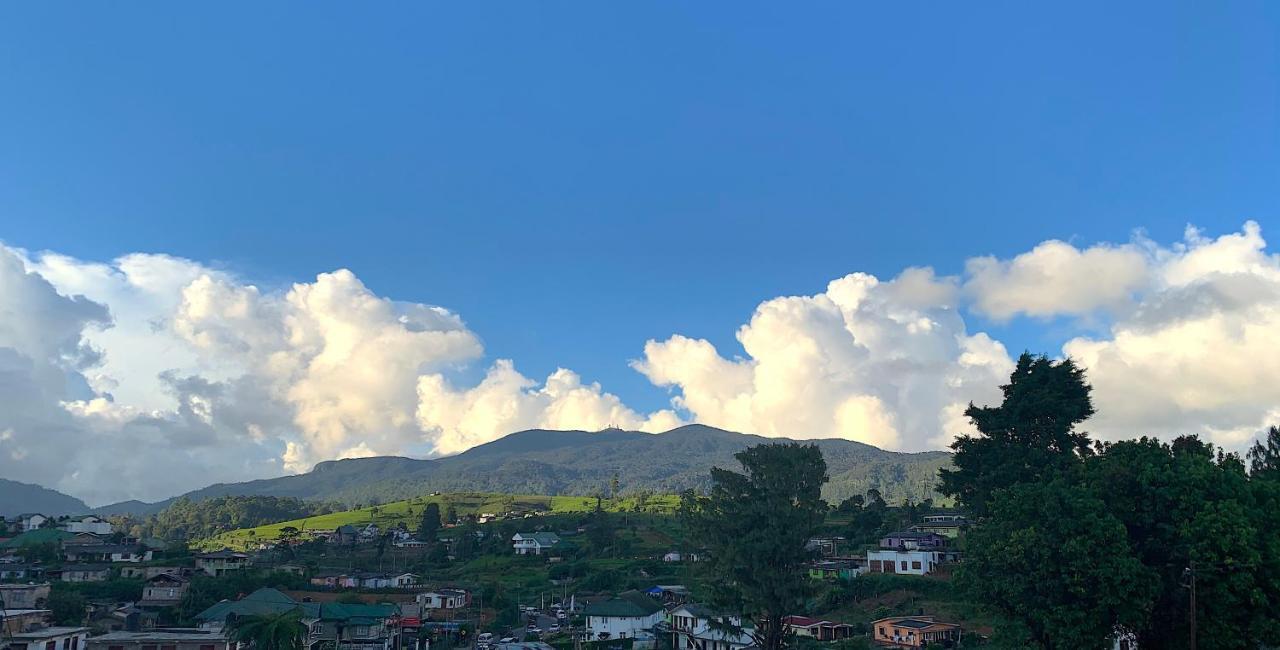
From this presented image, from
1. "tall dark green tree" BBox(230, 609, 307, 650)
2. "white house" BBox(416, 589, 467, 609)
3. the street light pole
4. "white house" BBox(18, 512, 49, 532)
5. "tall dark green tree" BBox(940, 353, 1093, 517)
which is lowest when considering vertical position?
"white house" BBox(416, 589, 467, 609)

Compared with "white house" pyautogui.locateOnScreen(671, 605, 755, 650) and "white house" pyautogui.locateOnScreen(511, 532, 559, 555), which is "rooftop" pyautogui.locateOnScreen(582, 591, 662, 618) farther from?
"white house" pyautogui.locateOnScreen(511, 532, 559, 555)

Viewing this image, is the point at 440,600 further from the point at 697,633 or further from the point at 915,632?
the point at 915,632

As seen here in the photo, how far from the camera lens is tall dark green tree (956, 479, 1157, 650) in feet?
93.5

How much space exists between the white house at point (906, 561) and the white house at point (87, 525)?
10488 cm

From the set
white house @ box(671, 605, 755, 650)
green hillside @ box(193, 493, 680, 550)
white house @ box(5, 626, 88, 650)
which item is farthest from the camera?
green hillside @ box(193, 493, 680, 550)

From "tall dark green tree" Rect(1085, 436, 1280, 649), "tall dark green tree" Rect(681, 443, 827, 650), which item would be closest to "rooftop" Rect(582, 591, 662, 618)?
"tall dark green tree" Rect(681, 443, 827, 650)

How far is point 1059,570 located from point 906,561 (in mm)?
41936

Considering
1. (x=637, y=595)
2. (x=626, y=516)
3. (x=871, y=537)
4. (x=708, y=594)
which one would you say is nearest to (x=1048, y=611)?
(x=708, y=594)

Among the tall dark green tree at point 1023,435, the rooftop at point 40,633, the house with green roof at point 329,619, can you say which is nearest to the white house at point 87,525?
the house with green roof at point 329,619

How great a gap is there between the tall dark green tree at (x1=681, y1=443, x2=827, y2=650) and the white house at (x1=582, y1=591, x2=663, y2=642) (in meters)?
22.6

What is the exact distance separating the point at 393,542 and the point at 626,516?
118ft

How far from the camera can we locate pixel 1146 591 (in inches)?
1122

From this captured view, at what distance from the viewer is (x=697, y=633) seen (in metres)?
54.1

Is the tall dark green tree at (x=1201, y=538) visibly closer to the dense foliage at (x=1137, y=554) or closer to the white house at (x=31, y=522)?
the dense foliage at (x=1137, y=554)
